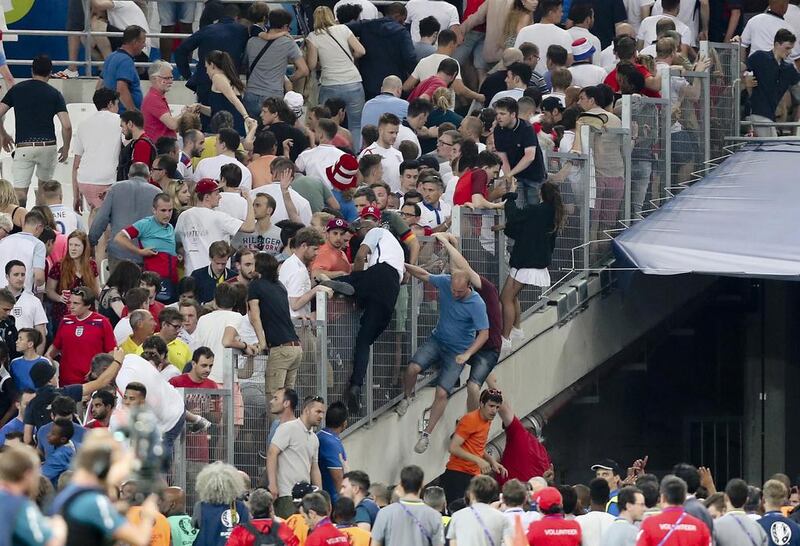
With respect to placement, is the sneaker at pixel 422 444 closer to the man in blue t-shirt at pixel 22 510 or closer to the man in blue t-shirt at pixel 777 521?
the man in blue t-shirt at pixel 777 521

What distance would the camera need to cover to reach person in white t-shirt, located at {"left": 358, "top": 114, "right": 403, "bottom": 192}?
1877 cm

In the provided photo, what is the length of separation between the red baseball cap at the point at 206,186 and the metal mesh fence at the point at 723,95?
6.33m

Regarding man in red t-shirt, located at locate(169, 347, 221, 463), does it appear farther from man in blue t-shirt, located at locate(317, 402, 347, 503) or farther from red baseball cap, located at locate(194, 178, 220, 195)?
red baseball cap, located at locate(194, 178, 220, 195)

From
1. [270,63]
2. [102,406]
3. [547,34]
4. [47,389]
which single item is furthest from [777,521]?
[547,34]

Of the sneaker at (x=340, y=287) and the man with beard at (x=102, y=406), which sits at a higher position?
the sneaker at (x=340, y=287)

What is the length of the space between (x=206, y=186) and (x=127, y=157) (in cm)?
160

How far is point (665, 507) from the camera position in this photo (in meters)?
13.2

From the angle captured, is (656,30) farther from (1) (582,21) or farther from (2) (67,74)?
(2) (67,74)

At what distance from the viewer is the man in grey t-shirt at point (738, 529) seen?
13.8m

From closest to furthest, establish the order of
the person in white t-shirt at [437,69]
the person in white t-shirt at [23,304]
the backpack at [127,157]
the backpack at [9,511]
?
the backpack at [9,511], the person in white t-shirt at [23,304], the backpack at [127,157], the person in white t-shirt at [437,69]

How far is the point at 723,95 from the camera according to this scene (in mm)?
21359

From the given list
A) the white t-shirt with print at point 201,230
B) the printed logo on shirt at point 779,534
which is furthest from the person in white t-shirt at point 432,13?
the printed logo on shirt at point 779,534

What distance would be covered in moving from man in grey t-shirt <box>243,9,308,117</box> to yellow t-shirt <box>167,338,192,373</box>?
16.7ft

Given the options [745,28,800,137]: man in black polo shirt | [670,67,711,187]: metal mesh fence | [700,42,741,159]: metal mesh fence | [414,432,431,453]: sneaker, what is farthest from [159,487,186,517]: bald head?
[745,28,800,137]: man in black polo shirt
